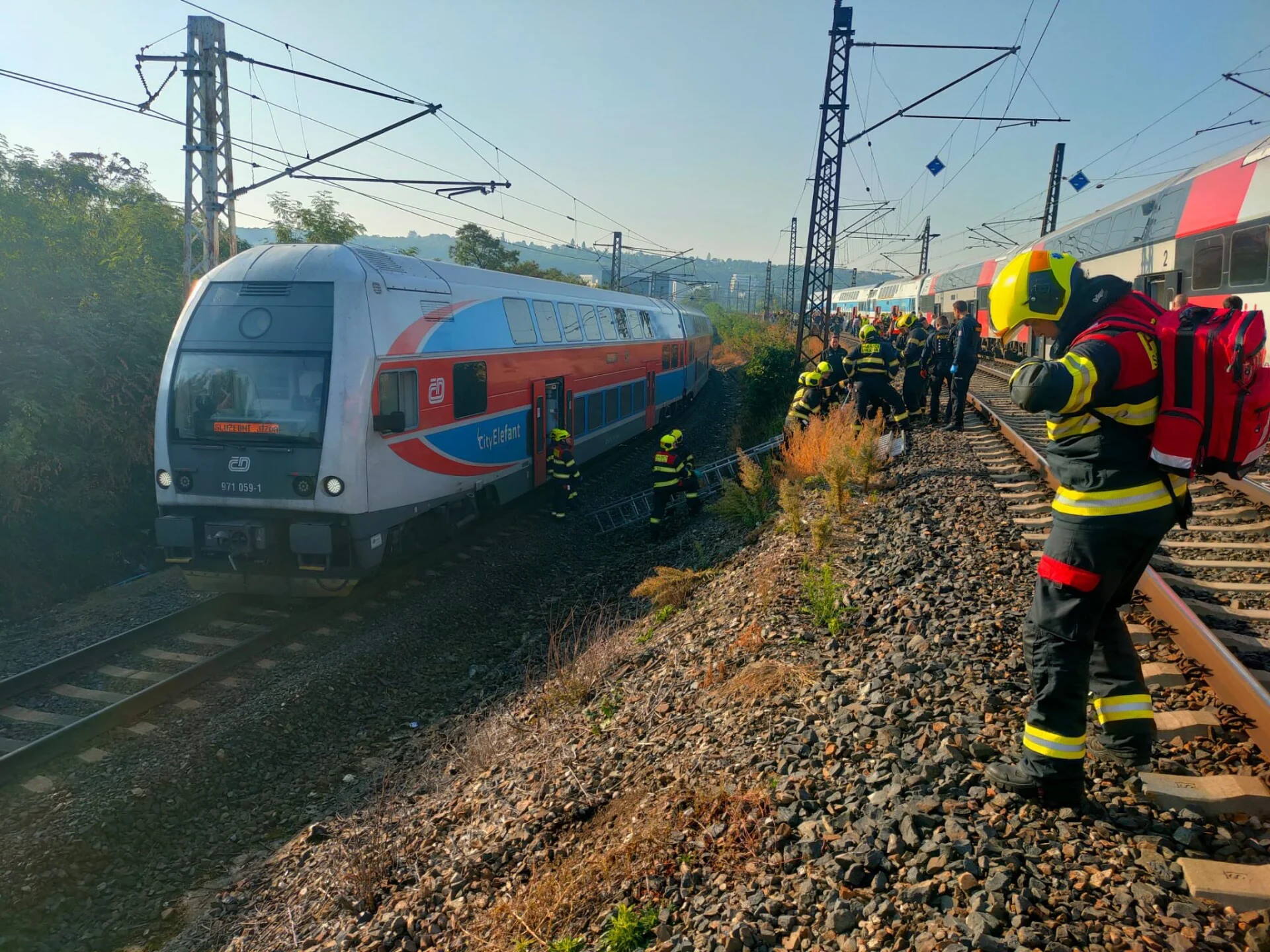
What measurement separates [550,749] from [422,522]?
4644 mm

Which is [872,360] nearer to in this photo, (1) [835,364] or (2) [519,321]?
(1) [835,364]

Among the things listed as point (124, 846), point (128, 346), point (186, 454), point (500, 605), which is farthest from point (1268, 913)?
point (128, 346)

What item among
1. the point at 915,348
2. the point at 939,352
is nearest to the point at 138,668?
the point at 915,348

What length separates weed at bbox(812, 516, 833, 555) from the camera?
23.9 feet

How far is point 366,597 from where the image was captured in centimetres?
887

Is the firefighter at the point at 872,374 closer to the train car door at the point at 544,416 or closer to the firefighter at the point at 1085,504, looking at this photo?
the train car door at the point at 544,416

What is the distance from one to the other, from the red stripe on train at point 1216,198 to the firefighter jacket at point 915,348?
15.3 feet

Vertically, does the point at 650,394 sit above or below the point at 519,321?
below

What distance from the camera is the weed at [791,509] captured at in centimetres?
818

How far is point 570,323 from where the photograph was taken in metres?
13.9

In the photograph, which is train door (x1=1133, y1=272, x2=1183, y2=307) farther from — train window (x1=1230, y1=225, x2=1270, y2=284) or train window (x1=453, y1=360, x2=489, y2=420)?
train window (x1=453, y1=360, x2=489, y2=420)

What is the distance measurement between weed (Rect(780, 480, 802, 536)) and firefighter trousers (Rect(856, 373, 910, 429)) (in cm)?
248

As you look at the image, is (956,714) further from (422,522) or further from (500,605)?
(422,522)

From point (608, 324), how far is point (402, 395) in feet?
27.0
